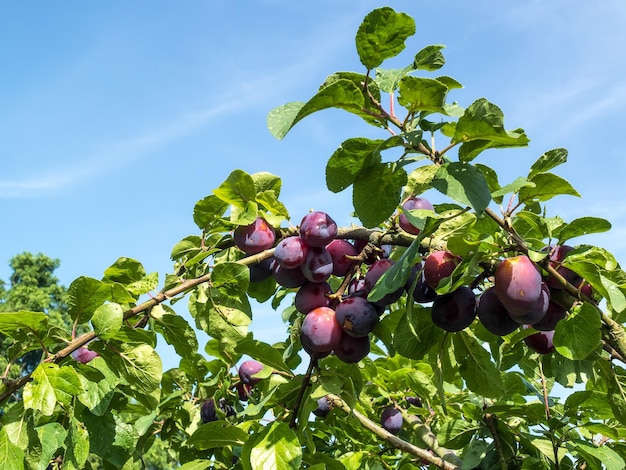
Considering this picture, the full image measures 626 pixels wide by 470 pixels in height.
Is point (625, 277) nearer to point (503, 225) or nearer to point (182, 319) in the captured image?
point (503, 225)

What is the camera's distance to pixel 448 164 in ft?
3.55

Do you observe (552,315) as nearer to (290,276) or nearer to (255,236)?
(290,276)

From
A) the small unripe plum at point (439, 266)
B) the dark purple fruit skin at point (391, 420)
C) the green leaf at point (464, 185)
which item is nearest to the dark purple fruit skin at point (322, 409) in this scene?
the dark purple fruit skin at point (391, 420)

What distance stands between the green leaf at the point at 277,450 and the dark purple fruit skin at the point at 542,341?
0.59 metres

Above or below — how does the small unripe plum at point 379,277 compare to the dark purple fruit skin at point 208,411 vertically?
above

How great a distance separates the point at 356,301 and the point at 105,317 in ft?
1.77

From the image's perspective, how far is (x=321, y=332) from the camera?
1.30 metres

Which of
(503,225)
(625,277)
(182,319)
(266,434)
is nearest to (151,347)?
(182,319)

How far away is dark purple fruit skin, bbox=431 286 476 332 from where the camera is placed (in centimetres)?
123

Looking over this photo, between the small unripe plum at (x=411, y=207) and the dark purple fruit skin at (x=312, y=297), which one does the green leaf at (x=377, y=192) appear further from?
the dark purple fruit skin at (x=312, y=297)

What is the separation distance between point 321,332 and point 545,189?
533 millimetres

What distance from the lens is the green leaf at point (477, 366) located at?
4.55 ft

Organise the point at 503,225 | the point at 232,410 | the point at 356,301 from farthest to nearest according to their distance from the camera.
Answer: the point at 232,410, the point at 356,301, the point at 503,225

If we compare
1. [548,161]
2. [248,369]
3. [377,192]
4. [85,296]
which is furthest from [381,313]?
[248,369]
